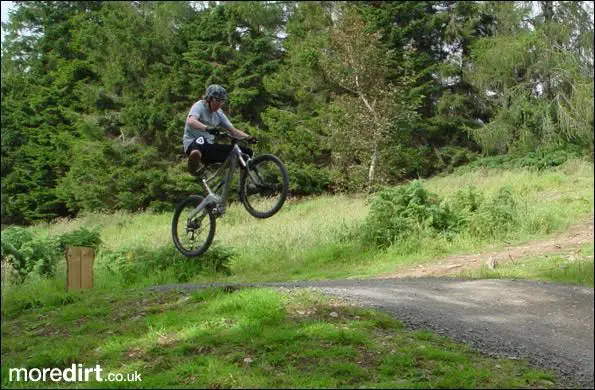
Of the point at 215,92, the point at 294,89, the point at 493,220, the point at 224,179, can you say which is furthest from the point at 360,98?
the point at 215,92

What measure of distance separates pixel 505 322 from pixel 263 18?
6.86 m

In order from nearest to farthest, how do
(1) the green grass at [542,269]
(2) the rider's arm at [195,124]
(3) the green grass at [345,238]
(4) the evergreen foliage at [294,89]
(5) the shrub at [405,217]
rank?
(2) the rider's arm at [195,124], (1) the green grass at [542,269], (3) the green grass at [345,238], (5) the shrub at [405,217], (4) the evergreen foliage at [294,89]

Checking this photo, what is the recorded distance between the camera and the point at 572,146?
16656mm

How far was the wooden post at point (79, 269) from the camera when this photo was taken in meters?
8.69

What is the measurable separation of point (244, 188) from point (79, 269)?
3.17 m

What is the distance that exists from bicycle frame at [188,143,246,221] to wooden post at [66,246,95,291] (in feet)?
6.38

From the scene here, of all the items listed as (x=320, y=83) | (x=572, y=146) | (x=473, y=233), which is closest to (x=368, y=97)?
(x=320, y=83)

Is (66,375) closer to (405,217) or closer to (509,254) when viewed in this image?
(509,254)

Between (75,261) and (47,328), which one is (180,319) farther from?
(75,261)

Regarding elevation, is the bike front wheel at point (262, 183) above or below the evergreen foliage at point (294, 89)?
below

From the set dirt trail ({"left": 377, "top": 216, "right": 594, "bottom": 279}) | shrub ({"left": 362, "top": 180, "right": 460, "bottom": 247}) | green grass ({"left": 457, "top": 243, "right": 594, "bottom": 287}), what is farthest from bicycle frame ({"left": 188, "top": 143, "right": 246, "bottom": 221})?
shrub ({"left": 362, "top": 180, "right": 460, "bottom": 247})

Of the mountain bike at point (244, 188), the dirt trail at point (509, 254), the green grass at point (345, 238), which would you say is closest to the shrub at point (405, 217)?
the green grass at point (345, 238)

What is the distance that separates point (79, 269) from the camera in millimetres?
8922

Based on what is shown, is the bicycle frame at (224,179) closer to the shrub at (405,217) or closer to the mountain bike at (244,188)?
the mountain bike at (244,188)
